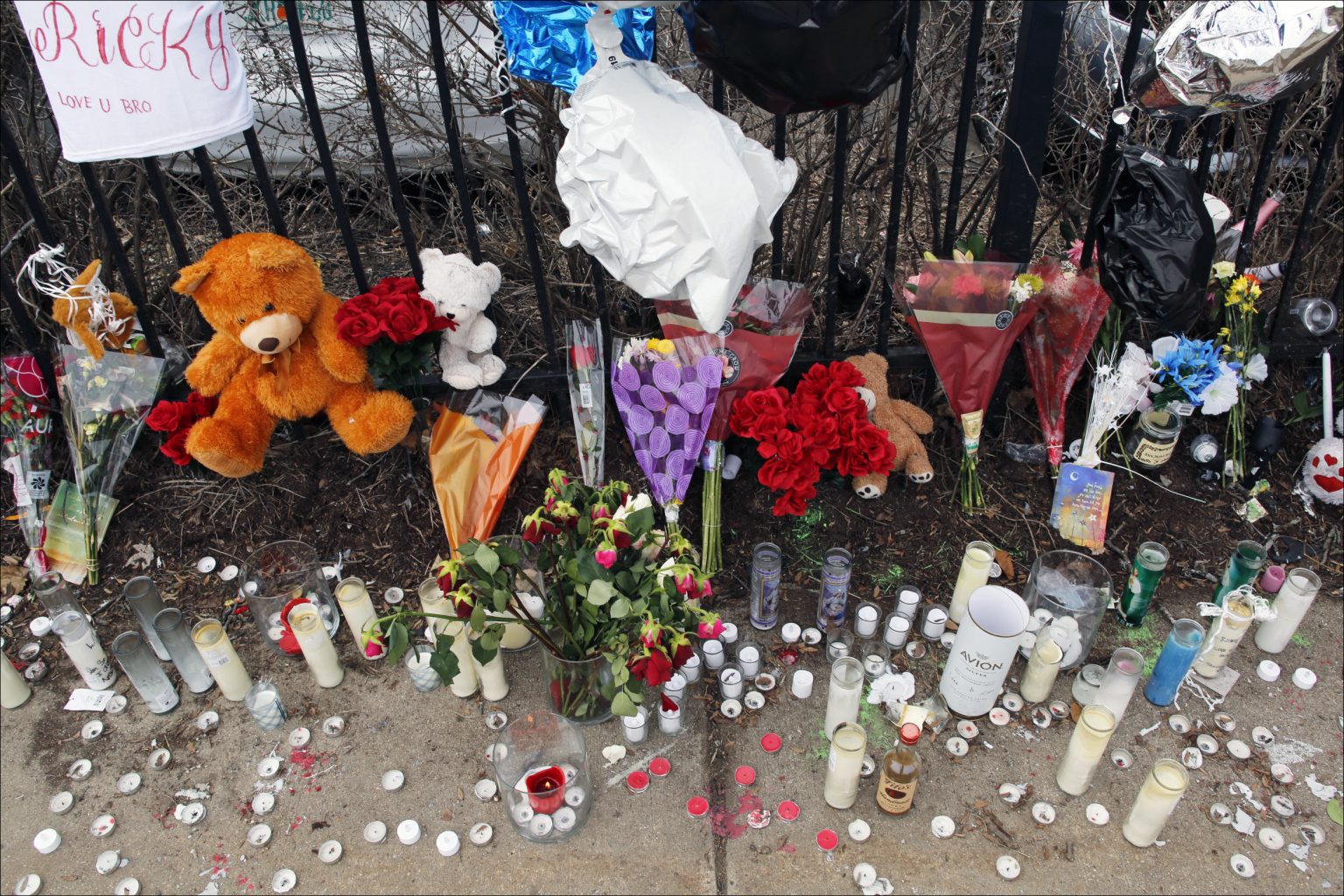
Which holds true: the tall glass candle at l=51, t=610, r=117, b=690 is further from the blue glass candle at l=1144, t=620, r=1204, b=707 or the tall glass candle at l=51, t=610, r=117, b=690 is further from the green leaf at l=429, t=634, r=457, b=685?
the blue glass candle at l=1144, t=620, r=1204, b=707

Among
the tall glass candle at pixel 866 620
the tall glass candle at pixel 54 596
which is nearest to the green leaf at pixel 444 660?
the tall glass candle at pixel 866 620

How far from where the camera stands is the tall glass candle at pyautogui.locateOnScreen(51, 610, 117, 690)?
223 cm

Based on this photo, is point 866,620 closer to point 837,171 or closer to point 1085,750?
point 1085,750

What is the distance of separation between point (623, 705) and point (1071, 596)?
49.9 inches

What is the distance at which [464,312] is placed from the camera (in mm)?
2367

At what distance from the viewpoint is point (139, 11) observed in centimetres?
194

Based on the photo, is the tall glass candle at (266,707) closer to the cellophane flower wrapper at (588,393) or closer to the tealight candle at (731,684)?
the cellophane flower wrapper at (588,393)

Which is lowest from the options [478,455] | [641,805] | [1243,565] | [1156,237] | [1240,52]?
[641,805]

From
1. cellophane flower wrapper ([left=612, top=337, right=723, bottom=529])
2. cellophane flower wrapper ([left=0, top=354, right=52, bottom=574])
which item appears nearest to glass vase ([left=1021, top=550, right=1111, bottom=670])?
cellophane flower wrapper ([left=612, top=337, right=723, bottom=529])

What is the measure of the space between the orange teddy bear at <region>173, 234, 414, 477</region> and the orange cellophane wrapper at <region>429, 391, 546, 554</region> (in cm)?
16

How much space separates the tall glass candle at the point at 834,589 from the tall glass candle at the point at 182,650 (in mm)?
1635

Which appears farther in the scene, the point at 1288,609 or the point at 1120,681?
the point at 1288,609

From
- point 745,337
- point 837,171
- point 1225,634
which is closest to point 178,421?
point 745,337

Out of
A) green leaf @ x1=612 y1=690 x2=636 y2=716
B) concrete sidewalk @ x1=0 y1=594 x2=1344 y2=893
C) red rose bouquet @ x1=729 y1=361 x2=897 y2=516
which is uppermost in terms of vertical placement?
red rose bouquet @ x1=729 y1=361 x2=897 y2=516
